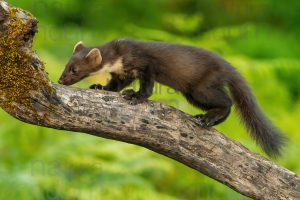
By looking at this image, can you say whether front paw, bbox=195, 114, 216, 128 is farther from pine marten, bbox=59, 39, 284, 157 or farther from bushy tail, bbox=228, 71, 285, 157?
bushy tail, bbox=228, 71, 285, 157

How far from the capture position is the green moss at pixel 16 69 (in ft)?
16.4

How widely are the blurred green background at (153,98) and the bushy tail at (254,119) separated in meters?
0.39

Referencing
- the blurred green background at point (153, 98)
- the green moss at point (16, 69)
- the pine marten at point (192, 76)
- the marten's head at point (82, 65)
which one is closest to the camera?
the green moss at point (16, 69)

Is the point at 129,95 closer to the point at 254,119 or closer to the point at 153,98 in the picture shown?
the point at 254,119

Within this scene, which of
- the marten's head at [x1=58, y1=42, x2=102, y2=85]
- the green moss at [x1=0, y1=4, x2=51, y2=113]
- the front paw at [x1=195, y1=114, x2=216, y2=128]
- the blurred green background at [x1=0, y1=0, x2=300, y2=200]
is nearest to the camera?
the green moss at [x1=0, y1=4, x2=51, y2=113]

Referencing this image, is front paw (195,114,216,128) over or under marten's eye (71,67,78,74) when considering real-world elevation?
under

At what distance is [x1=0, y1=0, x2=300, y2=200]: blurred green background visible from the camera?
26.9 ft

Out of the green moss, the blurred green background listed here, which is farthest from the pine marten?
the green moss

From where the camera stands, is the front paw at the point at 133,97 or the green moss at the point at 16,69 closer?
the green moss at the point at 16,69

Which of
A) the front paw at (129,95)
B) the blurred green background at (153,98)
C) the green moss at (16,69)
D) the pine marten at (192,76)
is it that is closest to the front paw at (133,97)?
the front paw at (129,95)

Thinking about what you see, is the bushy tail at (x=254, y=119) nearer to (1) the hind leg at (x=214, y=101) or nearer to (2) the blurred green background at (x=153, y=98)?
(1) the hind leg at (x=214, y=101)

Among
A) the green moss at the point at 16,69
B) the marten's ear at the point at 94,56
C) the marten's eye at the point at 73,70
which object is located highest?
the marten's ear at the point at 94,56

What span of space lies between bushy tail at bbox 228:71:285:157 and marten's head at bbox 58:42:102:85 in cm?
117

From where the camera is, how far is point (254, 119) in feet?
20.6
